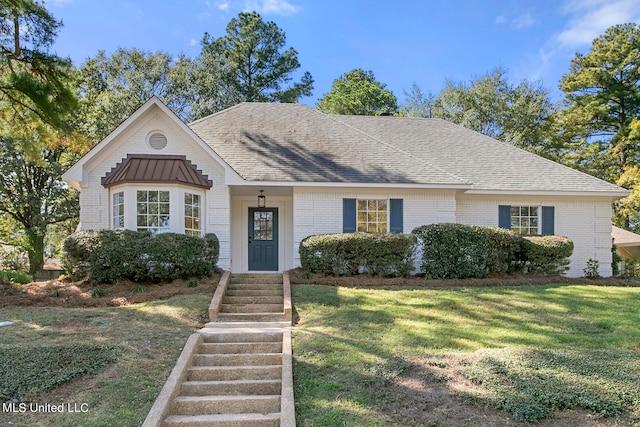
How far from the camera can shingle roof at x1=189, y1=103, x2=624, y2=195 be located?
12.9 meters

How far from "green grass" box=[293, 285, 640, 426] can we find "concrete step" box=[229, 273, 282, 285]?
0.98m

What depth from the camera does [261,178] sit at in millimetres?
12234

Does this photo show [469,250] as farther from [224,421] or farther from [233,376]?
[224,421]

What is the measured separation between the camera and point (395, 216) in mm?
13070

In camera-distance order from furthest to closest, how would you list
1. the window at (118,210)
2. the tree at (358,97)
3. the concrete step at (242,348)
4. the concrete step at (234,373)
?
1. the tree at (358,97)
2. the window at (118,210)
3. the concrete step at (242,348)
4. the concrete step at (234,373)

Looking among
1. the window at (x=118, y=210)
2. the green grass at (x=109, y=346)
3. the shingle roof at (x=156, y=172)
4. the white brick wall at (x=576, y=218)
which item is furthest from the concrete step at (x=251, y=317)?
the white brick wall at (x=576, y=218)

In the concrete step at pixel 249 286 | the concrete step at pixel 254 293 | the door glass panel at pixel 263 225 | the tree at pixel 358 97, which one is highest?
the tree at pixel 358 97

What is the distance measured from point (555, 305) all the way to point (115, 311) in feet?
31.1

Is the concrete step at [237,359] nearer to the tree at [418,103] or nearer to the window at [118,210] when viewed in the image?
the window at [118,210]

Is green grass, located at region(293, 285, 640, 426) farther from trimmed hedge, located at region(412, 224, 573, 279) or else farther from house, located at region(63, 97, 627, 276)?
house, located at region(63, 97, 627, 276)

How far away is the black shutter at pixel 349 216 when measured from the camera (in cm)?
1287

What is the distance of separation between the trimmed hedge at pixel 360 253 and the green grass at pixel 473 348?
47.3 inches

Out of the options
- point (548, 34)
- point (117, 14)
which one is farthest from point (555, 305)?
point (548, 34)

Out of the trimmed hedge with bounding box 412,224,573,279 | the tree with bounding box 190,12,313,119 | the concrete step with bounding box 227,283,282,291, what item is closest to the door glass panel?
the concrete step with bounding box 227,283,282,291
